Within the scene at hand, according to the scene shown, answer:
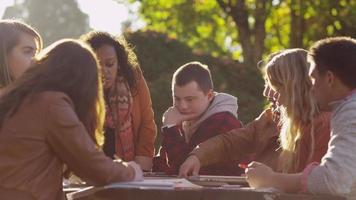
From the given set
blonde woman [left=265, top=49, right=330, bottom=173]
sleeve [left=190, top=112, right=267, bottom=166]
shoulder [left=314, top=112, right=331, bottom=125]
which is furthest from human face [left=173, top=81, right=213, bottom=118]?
shoulder [left=314, top=112, right=331, bottom=125]

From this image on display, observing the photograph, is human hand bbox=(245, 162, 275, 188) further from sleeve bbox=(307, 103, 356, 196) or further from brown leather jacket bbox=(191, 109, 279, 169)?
brown leather jacket bbox=(191, 109, 279, 169)

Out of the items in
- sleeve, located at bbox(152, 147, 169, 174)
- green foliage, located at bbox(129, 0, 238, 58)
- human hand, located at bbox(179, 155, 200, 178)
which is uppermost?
green foliage, located at bbox(129, 0, 238, 58)

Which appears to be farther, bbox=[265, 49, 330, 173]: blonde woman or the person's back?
bbox=[265, 49, 330, 173]: blonde woman

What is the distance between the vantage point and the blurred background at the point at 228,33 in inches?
566

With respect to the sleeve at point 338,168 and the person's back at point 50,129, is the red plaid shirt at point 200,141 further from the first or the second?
the sleeve at point 338,168

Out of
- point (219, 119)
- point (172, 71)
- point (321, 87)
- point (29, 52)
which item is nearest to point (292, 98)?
point (321, 87)

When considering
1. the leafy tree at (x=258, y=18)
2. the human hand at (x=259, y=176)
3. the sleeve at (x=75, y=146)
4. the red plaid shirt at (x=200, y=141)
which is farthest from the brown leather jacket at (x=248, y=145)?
the leafy tree at (x=258, y=18)

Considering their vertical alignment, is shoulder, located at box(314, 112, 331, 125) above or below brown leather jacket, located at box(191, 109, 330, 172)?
above

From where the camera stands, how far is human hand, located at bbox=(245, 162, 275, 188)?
4352mm

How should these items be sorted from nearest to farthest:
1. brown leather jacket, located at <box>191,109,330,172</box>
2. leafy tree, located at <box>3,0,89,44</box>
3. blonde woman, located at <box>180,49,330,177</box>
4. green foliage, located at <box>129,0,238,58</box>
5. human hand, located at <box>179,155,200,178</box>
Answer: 1. blonde woman, located at <box>180,49,330,177</box>
2. human hand, located at <box>179,155,200,178</box>
3. brown leather jacket, located at <box>191,109,330,172</box>
4. green foliage, located at <box>129,0,238,58</box>
5. leafy tree, located at <box>3,0,89,44</box>

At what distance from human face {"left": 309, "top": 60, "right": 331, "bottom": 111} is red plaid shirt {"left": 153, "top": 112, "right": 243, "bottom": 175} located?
163 centimetres

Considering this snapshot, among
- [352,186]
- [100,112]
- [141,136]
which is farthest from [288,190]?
[141,136]

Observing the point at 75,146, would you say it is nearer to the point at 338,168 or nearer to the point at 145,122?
the point at 338,168

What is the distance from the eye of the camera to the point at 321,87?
4.43 metres
